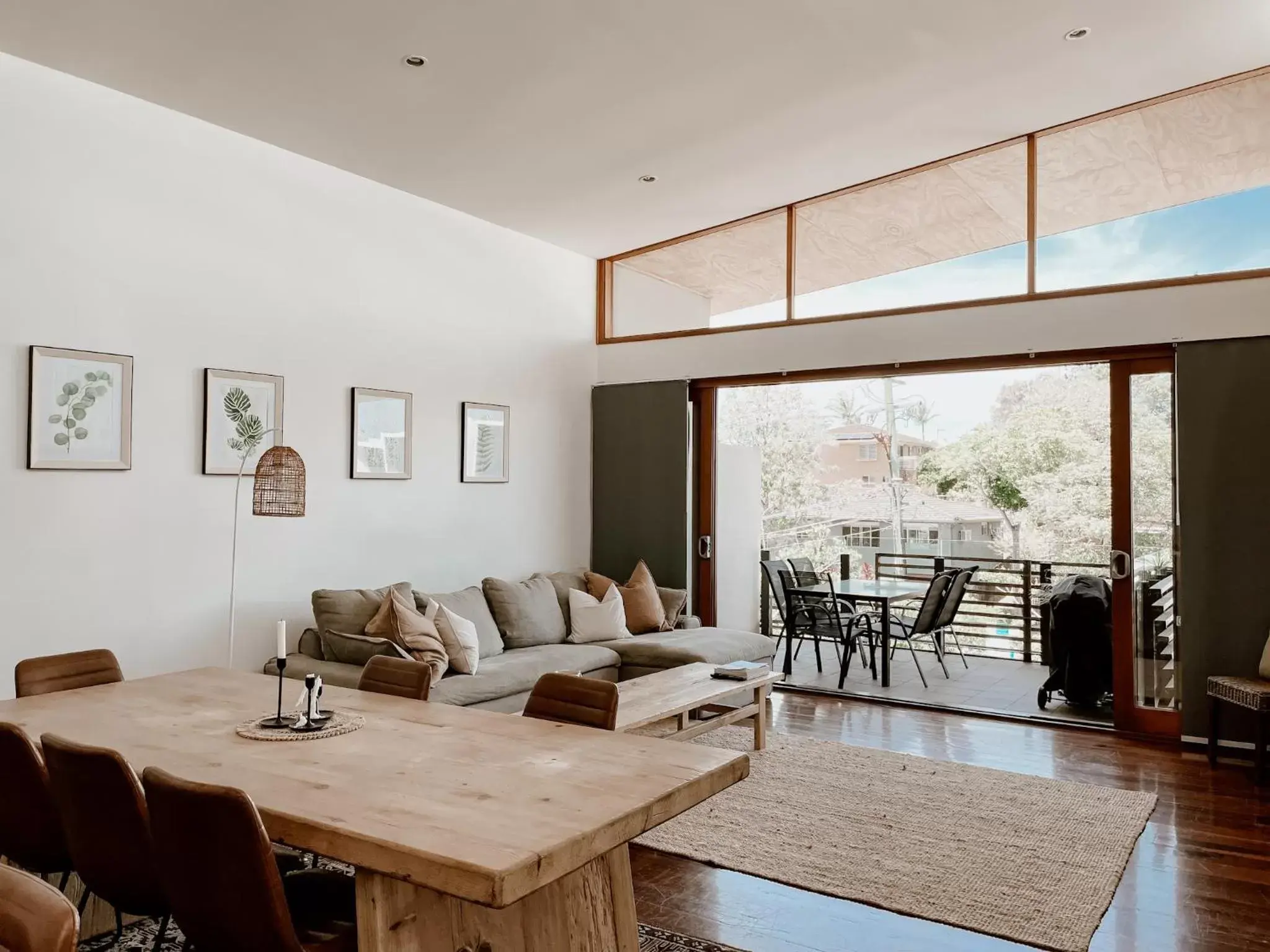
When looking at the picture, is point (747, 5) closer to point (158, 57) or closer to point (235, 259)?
point (158, 57)

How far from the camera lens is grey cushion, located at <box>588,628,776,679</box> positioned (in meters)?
5.70

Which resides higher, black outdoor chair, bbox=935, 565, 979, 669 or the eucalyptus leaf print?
the eucalyptus leaf print

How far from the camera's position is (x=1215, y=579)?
5.17 m

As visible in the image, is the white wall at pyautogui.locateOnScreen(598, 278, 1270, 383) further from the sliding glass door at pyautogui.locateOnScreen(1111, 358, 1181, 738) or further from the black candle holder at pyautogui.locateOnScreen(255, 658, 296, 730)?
the black candle holder at pyautogui.locateOnScreen(255, 658, 296, 730)

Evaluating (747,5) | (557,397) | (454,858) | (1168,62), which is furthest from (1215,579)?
(454,858)

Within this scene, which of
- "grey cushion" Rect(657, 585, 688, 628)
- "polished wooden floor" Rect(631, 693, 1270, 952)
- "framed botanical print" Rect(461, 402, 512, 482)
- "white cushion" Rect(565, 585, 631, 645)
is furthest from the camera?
"grey cushion" Rect(657, 585, 688, 628)

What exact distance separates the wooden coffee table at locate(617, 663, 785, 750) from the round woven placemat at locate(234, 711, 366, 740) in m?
1.32

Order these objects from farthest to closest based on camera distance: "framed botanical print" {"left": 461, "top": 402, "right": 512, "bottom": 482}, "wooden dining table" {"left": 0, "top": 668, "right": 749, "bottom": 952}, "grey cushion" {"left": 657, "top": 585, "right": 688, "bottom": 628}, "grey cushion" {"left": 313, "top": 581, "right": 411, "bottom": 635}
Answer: "grey cushion" {"left": 657, "top": 585, "right": 688, "bottom": 628}
"framed botanical print" {"left": 461, "top": 402, "right": 512, "bottom": 482}
"grey cushion" {"left": 313, "top": 581, "right": 411, "bottom": 635}
"wooden dining table" {"left": 0, "top": 668, "right": 749, "bottom": 952}

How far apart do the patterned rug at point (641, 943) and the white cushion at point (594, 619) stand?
3.13 meters

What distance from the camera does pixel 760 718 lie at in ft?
16.7

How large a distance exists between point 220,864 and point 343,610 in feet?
10.5

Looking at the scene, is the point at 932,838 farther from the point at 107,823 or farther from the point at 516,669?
the point at 107,823

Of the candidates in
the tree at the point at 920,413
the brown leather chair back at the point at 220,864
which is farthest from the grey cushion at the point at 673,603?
the brown leather chair back at the point at 220,864

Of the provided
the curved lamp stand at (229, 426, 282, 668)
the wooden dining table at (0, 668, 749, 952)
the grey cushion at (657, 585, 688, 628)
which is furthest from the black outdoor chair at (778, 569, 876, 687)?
the wooden dining table at (0, 668, 749, 952)
